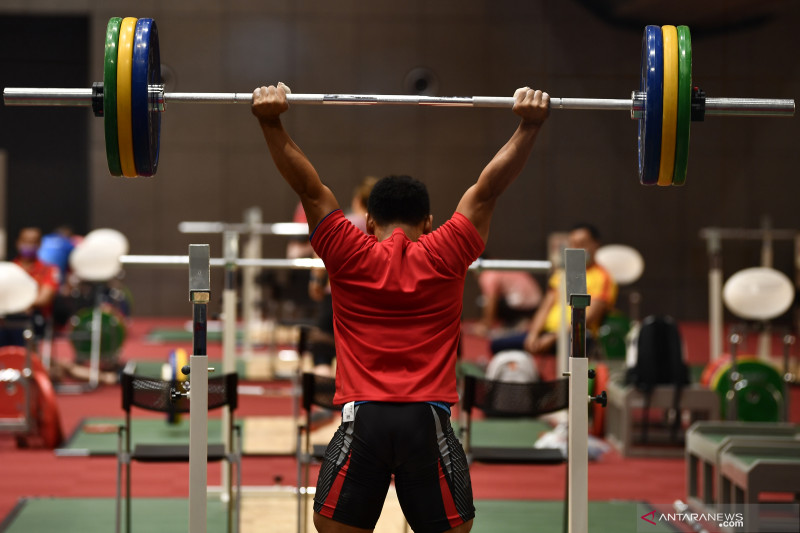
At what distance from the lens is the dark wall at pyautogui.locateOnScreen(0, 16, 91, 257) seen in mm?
12266

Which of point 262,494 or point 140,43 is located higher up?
point 140,43

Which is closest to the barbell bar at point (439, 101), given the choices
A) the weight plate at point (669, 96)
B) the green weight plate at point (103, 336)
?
the weight plate at point (669, 96)

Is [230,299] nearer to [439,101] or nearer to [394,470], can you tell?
[439,101]

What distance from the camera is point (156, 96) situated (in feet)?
9.28

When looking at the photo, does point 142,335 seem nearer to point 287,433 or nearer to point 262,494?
point 287,433

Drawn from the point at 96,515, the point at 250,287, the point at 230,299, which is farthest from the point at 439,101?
the point at 250,287

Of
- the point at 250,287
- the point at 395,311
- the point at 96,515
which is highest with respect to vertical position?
the point at 395,311

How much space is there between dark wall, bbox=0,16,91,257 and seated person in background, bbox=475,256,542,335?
224 inches

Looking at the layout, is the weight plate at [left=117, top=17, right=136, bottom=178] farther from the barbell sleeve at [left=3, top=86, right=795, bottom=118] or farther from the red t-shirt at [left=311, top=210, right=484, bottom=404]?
the red t-shirt at [left=311, top=210, right=484, bottom=404]

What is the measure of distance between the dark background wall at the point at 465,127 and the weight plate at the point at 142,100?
30.1 feet

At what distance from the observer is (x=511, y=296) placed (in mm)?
9758

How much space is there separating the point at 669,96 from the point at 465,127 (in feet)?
31.6

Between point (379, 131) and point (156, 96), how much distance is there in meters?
9.59

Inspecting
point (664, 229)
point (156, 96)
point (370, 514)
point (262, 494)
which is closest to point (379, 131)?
point (664, 229)
